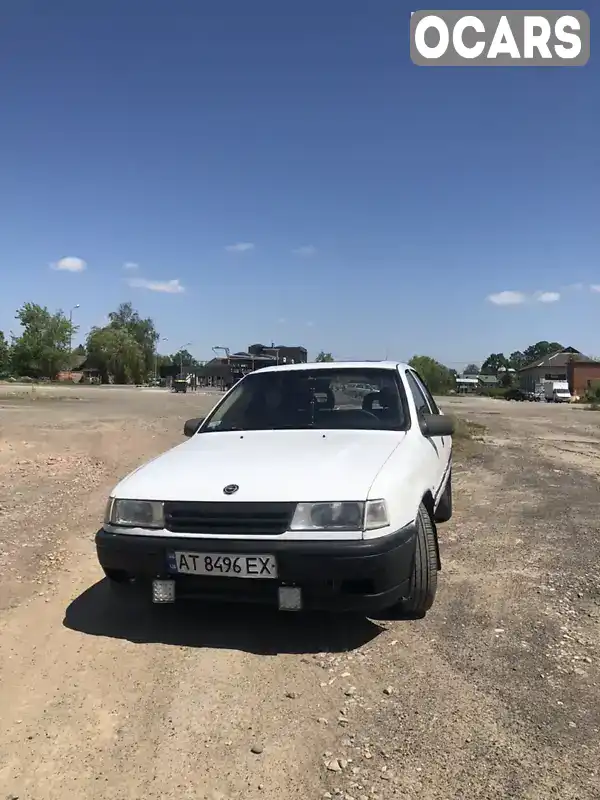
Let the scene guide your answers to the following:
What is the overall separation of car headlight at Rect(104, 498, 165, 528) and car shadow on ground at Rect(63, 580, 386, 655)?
447 millimetres

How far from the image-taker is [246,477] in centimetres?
355

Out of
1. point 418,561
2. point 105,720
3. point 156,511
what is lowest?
point 105,720

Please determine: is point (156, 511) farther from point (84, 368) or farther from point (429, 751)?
point (84, 368)

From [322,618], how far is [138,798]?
5.76 feet

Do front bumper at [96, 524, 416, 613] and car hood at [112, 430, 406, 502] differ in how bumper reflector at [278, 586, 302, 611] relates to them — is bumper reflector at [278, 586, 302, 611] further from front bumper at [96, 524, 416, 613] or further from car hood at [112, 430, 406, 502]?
car hood at [112, 430, 406, 502]

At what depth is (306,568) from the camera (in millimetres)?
3234

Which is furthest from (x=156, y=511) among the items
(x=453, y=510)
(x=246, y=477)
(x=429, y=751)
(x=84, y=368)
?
(x=84, y=368)

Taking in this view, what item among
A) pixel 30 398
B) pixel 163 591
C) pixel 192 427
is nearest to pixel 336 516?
pixel 163 591

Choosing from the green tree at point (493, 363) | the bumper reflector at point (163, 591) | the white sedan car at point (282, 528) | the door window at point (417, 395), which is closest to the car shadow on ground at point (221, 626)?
the bumper reflector at point (163, 591)

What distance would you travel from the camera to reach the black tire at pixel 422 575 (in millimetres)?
3736

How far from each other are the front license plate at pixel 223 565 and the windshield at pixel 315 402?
151 cm

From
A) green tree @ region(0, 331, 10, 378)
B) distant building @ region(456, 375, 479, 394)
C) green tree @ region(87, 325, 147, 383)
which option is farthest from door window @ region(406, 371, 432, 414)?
distant building @ region(456, 375, 479, 394)

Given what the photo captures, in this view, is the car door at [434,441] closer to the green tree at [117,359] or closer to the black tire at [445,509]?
the black tire at [445,509]

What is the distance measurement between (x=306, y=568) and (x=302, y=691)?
57 cm
